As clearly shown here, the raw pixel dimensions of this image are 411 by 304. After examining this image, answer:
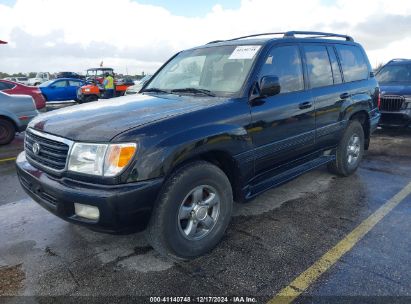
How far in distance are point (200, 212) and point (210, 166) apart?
397 millimetres

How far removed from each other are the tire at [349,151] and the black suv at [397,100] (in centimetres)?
332

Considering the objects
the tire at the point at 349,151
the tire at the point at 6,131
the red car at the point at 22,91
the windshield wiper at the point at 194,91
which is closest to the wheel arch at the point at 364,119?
the tire at the point at 349,151

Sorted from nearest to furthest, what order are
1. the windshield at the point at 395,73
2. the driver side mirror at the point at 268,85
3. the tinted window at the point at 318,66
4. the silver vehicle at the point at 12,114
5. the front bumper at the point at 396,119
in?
the driver side mirror at the point at 268,85 → the tinted window at the point at 318,66 → the front bumper at the point at 396,119 → the silver vehicle at the point at 12,114 → the windshield at the point at 395,73

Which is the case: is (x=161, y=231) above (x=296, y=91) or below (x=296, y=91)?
below

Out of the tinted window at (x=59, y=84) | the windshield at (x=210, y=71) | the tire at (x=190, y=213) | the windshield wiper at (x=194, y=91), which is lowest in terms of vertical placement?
the tire at (x=190, y=213)

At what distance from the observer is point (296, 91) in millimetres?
3998

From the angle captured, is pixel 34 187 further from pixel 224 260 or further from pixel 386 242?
pixel 386 242

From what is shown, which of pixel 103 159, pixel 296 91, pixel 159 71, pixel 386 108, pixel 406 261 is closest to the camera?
pixel 103 159

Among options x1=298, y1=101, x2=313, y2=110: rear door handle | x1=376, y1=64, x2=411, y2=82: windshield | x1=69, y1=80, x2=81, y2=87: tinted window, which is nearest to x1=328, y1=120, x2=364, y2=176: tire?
x1=298, y1=101, x2=313, y2=110: rear door handle

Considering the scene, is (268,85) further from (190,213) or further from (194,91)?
(190,213)

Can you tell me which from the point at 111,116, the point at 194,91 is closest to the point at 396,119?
the point at 194,91

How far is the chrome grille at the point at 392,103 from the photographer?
795 centimetres

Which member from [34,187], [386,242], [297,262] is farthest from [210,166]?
[386,242]

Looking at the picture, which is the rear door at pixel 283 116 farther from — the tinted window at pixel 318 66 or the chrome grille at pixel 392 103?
the chrome grille at pixel 392 103
